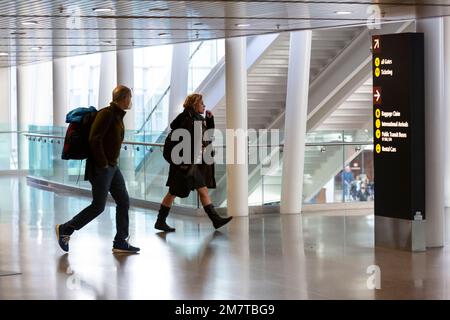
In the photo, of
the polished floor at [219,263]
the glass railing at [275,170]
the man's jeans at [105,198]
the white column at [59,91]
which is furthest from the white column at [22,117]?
the man's jeans at [105,198]

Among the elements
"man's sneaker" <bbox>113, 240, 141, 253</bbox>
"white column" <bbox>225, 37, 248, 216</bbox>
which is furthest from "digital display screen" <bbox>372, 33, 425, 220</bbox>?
"white column" <bbox>225, 37, 248, 216</bbox>

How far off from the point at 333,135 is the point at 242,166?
2.82 metres

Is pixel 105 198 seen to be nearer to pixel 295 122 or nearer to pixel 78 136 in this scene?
pixel 78 136

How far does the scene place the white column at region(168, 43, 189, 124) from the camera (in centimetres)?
2244

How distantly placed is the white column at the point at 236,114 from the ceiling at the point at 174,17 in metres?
0.38

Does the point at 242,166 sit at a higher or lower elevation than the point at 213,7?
lower

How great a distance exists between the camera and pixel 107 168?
10594 millimetres

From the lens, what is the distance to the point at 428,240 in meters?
11.3

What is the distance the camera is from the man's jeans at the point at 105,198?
34.8ft

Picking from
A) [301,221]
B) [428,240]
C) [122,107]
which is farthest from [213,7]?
[301,221]

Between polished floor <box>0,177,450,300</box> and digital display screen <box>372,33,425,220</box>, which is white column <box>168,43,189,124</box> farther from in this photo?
digital display screen <box>372,33,425,220</box>

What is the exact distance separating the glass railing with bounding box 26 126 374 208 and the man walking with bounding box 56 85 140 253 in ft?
13.5

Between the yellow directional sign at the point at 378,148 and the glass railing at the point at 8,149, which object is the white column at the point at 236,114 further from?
the glass railing at the point at 8,149
